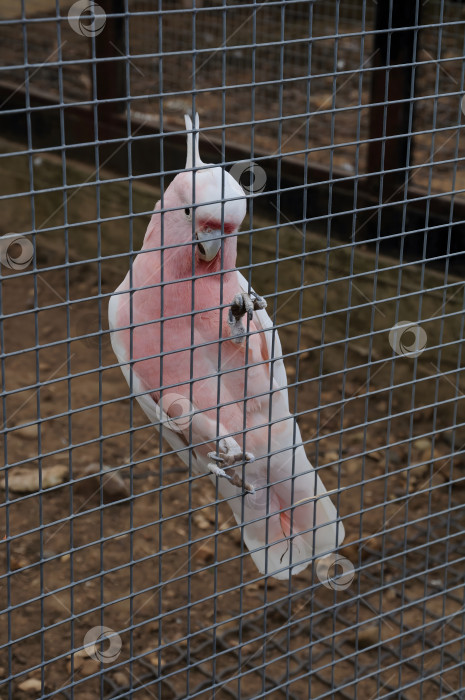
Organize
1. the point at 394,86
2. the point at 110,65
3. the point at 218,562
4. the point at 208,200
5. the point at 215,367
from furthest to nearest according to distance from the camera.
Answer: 1. the point at 110,65
2. the point at 394,86
3. the point at 215,367
4. the point at 218,562
5. the point at 208,200

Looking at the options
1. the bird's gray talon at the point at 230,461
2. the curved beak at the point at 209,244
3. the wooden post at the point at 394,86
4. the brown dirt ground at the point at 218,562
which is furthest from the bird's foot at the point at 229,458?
the wooden post at the point at 394,86

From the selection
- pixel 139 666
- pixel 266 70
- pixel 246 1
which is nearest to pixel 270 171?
pixel 266 70

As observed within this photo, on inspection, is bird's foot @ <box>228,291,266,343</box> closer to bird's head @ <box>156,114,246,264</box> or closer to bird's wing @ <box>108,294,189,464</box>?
bird's head @ <box>156,114,246,264</box>

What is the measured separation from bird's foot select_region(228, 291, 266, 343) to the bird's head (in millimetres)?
77

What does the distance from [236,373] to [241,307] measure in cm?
27

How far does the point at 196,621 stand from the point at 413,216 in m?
1.20

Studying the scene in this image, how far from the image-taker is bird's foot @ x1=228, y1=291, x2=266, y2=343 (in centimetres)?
106

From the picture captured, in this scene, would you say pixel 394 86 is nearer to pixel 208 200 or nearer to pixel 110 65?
pixel 110 65

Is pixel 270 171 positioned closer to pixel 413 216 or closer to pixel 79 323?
pixel 413 216

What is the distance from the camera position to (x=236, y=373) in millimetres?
1320

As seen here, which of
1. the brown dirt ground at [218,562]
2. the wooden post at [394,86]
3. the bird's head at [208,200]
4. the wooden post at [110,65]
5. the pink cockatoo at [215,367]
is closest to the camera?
the bird's head at [208,200]

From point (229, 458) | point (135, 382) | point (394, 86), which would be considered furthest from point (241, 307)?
point (394, 86)

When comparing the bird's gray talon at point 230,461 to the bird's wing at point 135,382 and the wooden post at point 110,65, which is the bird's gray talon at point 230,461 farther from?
the wooden post at point 110,65

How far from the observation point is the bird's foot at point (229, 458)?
42.8 inches
